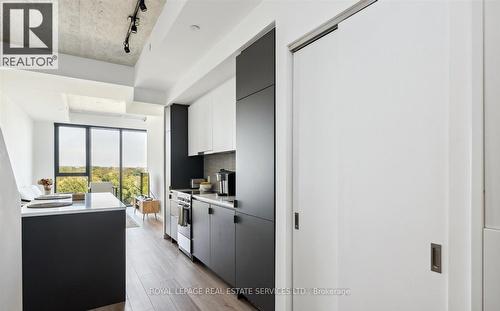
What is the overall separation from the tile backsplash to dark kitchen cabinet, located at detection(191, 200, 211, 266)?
72cm

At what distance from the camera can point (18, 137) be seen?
5.59 metres

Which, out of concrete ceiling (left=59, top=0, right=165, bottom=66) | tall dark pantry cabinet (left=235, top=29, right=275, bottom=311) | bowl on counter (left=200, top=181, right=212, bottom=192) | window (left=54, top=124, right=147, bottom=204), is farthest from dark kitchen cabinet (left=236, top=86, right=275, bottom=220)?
window (left=54, top=124, right=147, bottom=204)

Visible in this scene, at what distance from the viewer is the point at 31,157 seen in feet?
23.3

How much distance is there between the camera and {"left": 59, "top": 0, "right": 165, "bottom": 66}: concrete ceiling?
8.63 ft

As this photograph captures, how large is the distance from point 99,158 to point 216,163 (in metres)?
5.69

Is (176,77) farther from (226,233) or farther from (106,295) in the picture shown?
(106,295)

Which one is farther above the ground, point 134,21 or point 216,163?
point 134,21

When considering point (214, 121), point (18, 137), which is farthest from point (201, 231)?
point (18, 137)

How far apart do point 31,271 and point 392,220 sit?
2.69 m

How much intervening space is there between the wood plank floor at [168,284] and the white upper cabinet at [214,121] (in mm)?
1570

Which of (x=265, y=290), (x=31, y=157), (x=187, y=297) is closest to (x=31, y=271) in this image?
(x=187, y=297)

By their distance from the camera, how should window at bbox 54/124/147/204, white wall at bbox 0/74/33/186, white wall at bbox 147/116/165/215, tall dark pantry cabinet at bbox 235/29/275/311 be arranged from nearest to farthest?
tall dark pantry cabinet at bbox 235/29/275/311 → white wall at bbox 0/74/33/186 → white wall at bbox 147/116/165/215 → window at bbox 54/124/147/204

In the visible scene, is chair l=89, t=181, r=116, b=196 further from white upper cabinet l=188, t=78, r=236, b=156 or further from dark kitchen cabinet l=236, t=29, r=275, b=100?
dark kitchen cabinet l=236, t=29, r=275, b=100

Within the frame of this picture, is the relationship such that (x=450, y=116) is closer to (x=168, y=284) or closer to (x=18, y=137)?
(x=168, y=284)
